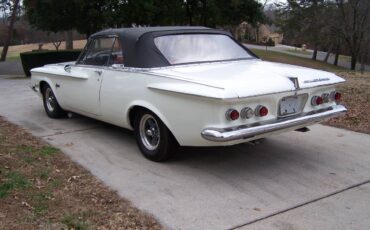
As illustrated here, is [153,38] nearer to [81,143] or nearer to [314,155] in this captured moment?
[81,143]

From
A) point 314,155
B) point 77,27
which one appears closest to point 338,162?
point 314,155

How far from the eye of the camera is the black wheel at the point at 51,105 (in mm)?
7564

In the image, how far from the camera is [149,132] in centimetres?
536

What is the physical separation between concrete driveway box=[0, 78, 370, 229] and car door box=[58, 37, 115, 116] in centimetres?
46

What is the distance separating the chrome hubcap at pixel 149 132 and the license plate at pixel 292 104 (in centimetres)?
140

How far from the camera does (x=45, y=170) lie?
4949mm

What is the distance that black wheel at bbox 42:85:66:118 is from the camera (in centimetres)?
756

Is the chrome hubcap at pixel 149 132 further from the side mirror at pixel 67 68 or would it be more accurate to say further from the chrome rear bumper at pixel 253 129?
the side mirror at pixel 67 68

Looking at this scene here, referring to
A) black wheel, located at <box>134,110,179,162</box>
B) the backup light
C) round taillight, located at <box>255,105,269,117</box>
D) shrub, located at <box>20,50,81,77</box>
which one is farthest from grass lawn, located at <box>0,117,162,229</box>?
shrub, located at <box>20,50,81,77</box>

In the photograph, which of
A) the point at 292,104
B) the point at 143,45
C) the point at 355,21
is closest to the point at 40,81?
the point at 143,45

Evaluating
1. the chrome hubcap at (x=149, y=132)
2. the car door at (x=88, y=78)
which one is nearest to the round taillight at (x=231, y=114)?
the chrome hubcap at (x=149, y=132)

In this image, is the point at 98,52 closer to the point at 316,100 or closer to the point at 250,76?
the point at 250,76

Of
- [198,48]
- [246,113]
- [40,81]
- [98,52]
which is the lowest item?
[40,81]

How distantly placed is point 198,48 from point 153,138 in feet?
4.12
